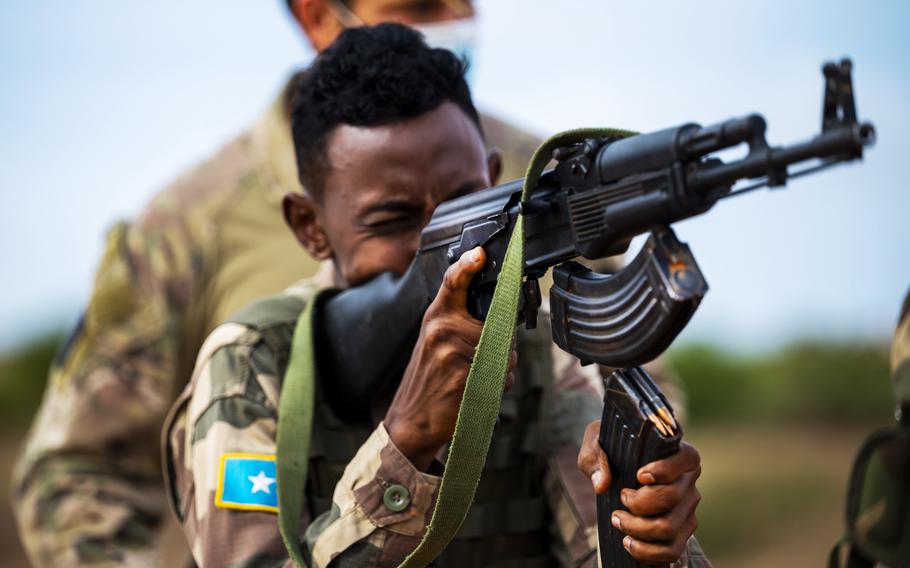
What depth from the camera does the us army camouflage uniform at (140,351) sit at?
13.1ft

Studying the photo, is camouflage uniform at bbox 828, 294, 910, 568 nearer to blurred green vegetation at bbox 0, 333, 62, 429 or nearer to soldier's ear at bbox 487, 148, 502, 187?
soldier's ear at bbox 487, 148, 502, 187

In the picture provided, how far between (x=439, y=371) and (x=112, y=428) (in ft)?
6.86

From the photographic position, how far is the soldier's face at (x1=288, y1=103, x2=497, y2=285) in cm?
260

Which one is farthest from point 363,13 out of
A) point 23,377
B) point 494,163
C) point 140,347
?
point 23,377

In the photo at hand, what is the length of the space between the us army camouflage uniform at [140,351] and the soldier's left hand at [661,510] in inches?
77.0

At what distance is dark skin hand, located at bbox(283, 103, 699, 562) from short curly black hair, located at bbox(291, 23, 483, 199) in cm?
3

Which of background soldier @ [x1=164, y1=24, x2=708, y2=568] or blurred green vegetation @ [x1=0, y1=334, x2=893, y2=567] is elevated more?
background soldier @ [x1=164, y1=24, x2=708, y2=568]

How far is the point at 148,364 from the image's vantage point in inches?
160

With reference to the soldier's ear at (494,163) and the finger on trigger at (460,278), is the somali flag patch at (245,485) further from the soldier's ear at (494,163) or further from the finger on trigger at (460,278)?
the soldier's ear at (494,163)

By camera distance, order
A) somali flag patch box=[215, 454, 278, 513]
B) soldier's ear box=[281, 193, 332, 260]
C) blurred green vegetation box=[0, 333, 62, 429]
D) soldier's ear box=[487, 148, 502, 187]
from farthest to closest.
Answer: blurred green vegetation box=[0, 333, 62, 429], soldier's ear box=[487, 148, 502, 187], soldier's ear box=[281, 193, 332, 260], somali flag patch box=[215, 454, 278, 513]

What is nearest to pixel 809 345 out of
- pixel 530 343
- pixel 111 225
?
pixel 111 225

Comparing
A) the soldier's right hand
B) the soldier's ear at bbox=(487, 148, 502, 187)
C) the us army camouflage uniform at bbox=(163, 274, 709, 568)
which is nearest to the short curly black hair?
the soldier's ear at bbox=(487, 148, 502, 187)

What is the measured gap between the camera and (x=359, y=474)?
7.62 ft

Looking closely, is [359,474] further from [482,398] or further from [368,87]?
[368,87]
